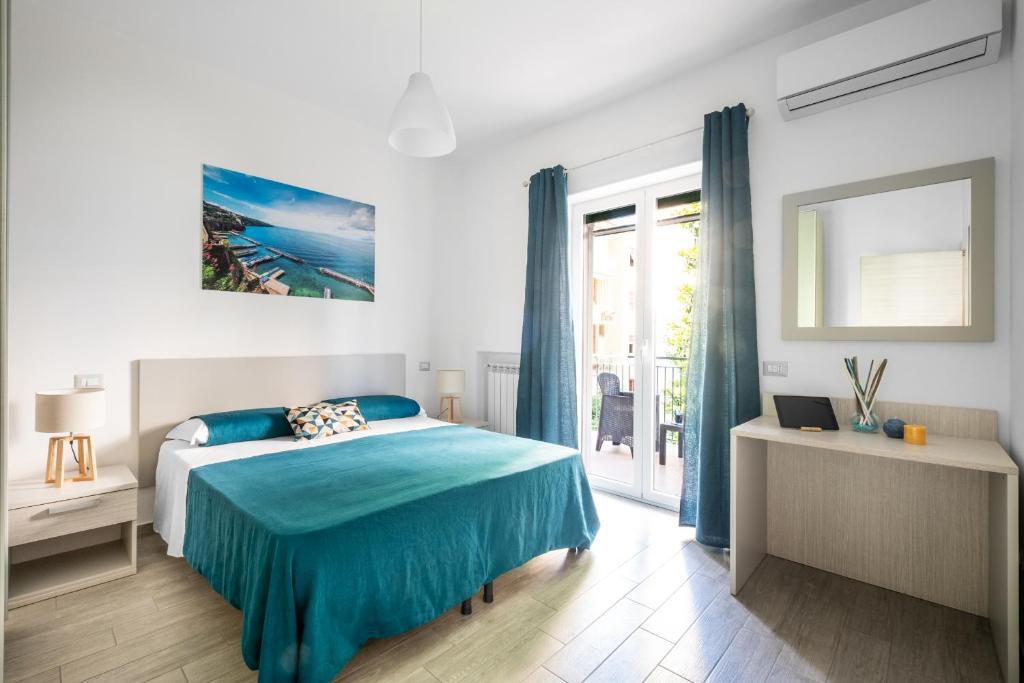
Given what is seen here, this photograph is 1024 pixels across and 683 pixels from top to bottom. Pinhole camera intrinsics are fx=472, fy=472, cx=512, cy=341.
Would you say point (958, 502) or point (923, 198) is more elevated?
point (923, 198)

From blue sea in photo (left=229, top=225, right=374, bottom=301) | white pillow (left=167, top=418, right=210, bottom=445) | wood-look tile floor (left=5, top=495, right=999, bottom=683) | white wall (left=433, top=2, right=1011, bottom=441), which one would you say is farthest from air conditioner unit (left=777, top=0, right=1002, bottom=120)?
white pillow (left=167, top=418, right=210, bottom=445)

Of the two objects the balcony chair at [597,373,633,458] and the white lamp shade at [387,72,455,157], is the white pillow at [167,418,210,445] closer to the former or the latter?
the white lamp shade at [387,72,455,157]

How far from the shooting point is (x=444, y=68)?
3.05 metres

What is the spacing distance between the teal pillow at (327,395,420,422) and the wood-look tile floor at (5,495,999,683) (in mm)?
1386

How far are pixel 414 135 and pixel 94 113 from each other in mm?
1880

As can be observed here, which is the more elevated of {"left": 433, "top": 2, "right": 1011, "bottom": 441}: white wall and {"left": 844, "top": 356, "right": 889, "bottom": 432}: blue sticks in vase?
{"left": 433, "top": 2, "right": 1011, "bottom": 441}: white wall

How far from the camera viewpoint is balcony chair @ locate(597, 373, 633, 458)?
141 inches

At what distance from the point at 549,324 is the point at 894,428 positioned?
2171mm

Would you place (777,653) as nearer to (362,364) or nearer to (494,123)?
(362,364)

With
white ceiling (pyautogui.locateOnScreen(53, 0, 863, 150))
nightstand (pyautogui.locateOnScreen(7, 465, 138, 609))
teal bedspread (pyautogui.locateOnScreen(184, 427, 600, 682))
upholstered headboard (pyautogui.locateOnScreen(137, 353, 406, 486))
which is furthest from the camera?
upholstered headboard (pyautogui.locateOnScreen(137, 353, 406, 486))

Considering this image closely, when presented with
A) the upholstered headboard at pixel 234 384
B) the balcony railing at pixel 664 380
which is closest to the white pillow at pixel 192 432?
the upholstered headboard at pixel 234 384

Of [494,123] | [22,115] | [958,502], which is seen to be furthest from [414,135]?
[958,502]

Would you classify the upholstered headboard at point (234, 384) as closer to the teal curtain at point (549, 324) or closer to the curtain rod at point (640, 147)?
the teal curtain at point (549, 324)

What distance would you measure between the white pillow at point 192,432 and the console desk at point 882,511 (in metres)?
2.88
